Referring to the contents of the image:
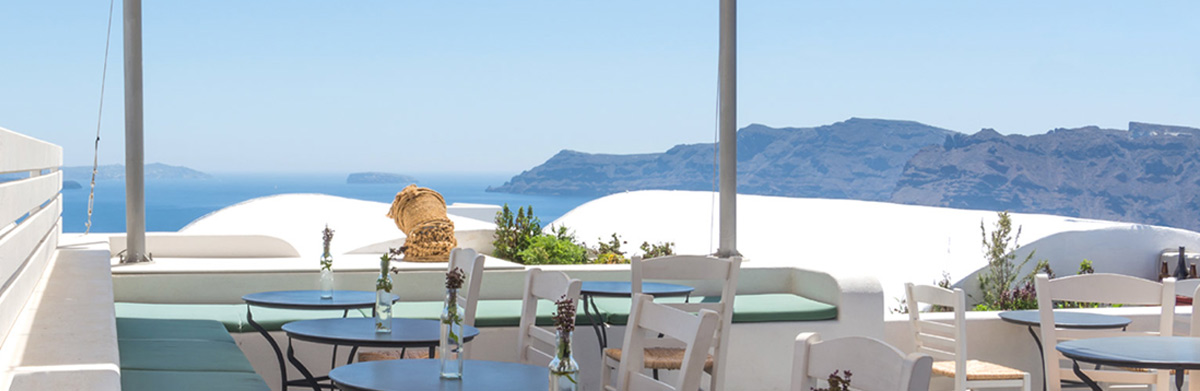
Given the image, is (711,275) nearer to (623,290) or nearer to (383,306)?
(623,290)

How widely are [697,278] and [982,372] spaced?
4.52 feet

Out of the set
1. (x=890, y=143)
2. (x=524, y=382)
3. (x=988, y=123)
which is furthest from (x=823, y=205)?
(x=524, y=382)

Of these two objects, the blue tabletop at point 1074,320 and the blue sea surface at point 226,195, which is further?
the blue sea surface at point 226,195

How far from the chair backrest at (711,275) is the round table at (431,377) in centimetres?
140

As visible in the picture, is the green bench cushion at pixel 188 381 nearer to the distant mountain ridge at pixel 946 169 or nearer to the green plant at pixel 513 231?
the green plant at pixel 513 231

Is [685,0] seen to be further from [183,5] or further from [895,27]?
[183,5]

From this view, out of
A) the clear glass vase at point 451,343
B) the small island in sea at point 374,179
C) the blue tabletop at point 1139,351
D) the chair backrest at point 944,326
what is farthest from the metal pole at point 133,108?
the small island in sea at point 374,179

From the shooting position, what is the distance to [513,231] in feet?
23.3

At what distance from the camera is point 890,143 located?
37.3m

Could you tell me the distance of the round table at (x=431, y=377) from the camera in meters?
2.41

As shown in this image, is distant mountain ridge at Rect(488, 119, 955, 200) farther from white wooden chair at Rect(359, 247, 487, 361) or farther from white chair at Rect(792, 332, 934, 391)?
white chair at Rect(792, 332, 934, 391)

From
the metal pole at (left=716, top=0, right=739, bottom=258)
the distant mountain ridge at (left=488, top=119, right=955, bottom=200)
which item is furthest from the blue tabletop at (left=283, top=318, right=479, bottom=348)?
the distant mountain ridge at (left=488, top=119, right=955, bottom=200)

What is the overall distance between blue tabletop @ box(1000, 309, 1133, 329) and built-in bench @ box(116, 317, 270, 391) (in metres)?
3.54

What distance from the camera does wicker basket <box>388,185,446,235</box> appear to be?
6.25 m
